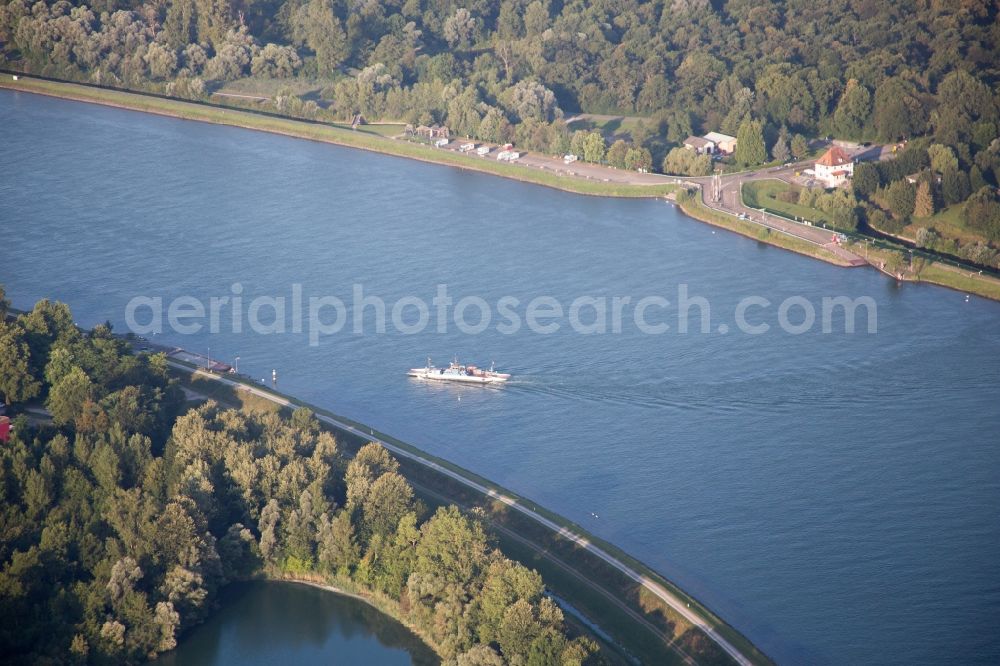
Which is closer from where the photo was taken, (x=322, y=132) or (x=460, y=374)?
(x=460, y=374)

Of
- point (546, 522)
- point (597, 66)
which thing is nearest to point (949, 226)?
point (597, 66)

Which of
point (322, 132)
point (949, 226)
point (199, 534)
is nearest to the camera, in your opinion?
point (199, 534)

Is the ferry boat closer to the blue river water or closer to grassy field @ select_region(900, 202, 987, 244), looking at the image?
the blue river water

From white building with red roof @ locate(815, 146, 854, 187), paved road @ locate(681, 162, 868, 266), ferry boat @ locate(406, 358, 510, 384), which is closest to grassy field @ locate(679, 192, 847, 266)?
paved road @ locate(681, 162, 868, 266)

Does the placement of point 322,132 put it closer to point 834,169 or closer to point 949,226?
point 834,169

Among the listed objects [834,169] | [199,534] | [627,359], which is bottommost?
[199,534]

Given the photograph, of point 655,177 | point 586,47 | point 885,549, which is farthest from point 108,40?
point 885,549

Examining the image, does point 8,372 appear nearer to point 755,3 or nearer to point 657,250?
point 657,250
